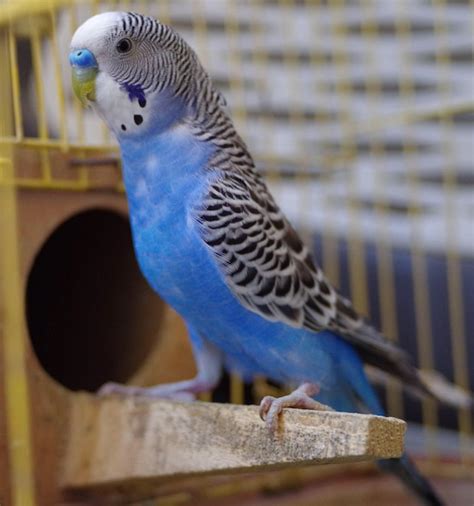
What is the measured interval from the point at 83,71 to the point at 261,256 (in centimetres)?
Answer: 28

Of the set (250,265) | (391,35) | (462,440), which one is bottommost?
(462,440)

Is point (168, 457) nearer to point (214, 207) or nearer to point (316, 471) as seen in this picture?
point (214, 207)

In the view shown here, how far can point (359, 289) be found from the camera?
77.4 inches

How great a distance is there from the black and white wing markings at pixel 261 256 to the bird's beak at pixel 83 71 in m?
0.17

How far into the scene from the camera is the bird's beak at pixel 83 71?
0.91 m

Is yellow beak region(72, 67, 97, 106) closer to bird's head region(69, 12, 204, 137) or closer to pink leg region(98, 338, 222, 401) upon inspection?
bird's head region(69, 12, 204, 137)

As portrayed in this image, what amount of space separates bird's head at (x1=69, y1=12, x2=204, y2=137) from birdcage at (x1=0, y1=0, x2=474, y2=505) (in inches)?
2.8

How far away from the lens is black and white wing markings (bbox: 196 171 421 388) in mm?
984

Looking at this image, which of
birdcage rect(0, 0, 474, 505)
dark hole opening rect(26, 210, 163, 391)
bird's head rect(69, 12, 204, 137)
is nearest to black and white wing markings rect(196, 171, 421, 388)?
bird's head rect(69, 12, 204, 137)

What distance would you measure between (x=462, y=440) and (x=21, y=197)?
1090mm

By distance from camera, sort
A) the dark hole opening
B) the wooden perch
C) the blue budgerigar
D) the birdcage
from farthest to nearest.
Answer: the dark hole opening
the birdcage
the blue budgerigar
the wooden perch

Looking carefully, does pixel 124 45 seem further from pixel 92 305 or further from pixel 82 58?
pixel 92 305

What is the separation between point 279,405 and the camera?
901 mm

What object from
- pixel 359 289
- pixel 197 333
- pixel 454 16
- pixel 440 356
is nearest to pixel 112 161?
pixel 197 333
